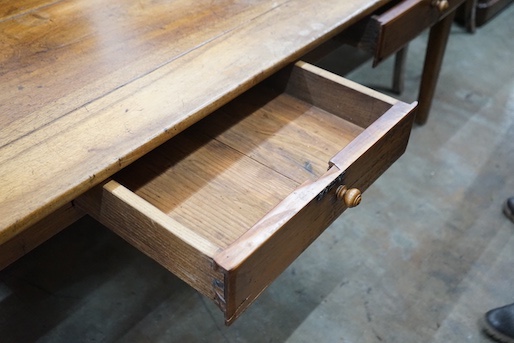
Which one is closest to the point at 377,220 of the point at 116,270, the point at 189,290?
the point at 189,290

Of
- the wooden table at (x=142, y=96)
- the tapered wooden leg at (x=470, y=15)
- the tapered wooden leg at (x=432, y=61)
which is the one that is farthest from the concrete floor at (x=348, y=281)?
the tapered wooden leg at (x=470, y=15)

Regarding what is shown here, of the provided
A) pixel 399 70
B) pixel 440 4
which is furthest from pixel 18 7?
pixel 399 70

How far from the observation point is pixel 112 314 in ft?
4.13

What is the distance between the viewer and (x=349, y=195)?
80cm

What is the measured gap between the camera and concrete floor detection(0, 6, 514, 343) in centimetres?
123

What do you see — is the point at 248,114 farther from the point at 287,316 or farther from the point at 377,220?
the point at 377,220

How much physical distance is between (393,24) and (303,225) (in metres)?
0.60

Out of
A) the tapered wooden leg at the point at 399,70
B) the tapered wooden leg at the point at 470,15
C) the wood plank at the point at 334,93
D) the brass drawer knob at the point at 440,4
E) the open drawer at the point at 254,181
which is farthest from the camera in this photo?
the tapered wooden leg at the point at 470,15

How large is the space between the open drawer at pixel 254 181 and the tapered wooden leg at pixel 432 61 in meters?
0.70

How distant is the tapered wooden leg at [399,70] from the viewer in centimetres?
187

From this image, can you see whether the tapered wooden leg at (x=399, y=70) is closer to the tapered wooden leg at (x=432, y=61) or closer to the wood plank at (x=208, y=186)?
the tapered wooden leg at (x=432, y=61)

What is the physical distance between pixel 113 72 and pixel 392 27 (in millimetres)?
607

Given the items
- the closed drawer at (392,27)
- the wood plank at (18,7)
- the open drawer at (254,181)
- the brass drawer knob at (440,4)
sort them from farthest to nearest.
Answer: the brass drawer knob at (440,4) → the closed drawer at (392,27) → the wood plank at (18,7) → the open drawer at (254,181)

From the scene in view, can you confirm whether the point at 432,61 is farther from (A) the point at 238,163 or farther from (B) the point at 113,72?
(B) the point at 113,72
